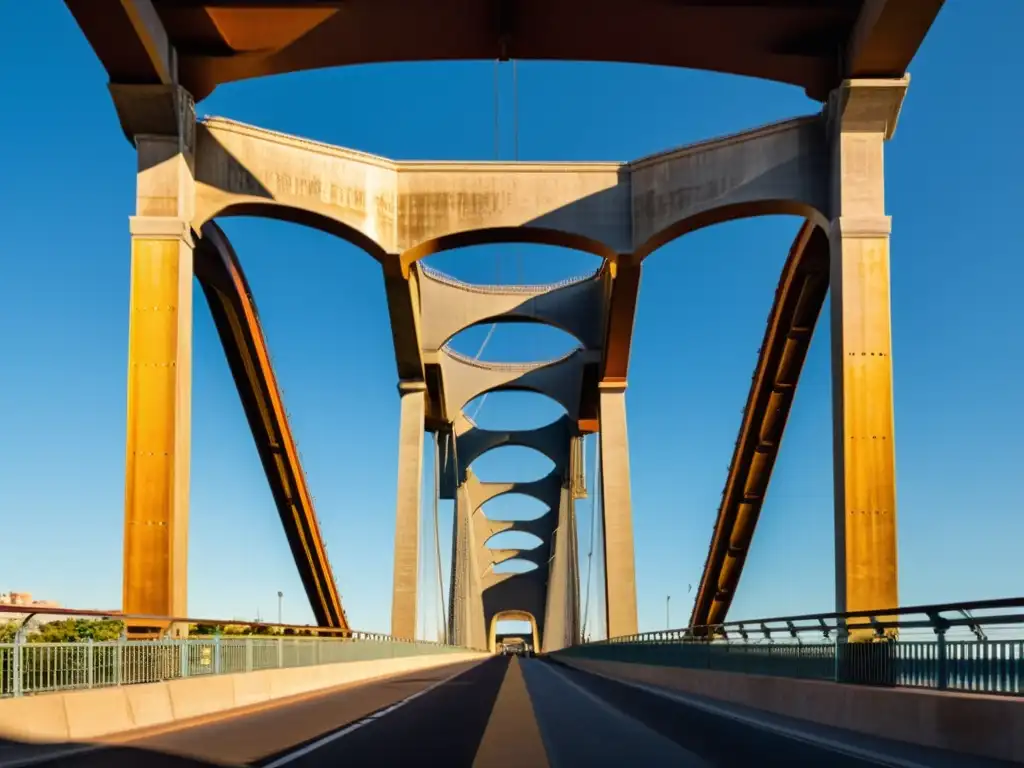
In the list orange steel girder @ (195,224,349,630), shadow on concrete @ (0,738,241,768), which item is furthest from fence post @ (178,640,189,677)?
orange steel girder @ (195,224,349,630)

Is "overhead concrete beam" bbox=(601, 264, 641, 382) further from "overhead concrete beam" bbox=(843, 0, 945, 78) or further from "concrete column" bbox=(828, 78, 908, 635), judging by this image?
"overhead concrete beam" bbox=(843, 0, 945, 78)

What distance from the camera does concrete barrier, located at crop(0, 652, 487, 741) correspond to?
36.3 feet

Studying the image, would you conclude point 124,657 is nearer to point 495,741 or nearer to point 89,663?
point 89,663

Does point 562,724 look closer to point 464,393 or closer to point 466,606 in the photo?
point 464,393

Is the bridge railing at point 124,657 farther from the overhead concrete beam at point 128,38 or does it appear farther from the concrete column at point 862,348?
the concrete column at point 862,348

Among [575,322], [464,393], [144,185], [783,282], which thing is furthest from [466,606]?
[144,185]

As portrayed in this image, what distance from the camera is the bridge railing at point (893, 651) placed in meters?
10.3

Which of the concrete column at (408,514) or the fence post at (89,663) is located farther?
the concrete column at (408,514)

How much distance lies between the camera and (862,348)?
2364 centimetres

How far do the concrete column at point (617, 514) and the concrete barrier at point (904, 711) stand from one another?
21.7 meters

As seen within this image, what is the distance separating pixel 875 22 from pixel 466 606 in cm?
7830

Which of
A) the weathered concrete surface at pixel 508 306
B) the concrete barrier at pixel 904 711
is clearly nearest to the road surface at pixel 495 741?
the concrete barrier at pixel 904 711

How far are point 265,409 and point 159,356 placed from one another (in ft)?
50.7

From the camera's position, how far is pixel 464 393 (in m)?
58.2
